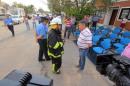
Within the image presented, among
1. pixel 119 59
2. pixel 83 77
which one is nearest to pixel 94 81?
pixel 83 77

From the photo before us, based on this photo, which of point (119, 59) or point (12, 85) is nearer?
point (12, 85)

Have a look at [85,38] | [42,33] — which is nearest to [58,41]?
[85,38]

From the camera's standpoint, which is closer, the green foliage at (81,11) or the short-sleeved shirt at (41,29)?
the short-sleeved shirt at (41,29)

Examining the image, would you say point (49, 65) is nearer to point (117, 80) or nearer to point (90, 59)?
point (90, 59)

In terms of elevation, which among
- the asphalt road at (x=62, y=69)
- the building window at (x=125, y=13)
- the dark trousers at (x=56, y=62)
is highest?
the building window at (x=125, y=13)

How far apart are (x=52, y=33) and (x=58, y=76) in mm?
1330

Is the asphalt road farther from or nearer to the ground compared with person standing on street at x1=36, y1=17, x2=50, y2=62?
nearer to the ground

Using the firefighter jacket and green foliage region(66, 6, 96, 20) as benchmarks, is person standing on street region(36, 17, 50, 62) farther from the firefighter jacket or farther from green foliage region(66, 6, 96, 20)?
green foliage region(66, 6, 96, 20)

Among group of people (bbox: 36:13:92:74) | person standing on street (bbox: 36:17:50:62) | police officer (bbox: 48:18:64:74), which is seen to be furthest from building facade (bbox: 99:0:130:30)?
police officer (bbox: 48:18:64:74)

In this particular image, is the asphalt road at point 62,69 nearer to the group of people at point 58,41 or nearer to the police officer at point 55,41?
the group of people at point 58,41

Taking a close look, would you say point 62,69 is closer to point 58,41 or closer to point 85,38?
point 58,41

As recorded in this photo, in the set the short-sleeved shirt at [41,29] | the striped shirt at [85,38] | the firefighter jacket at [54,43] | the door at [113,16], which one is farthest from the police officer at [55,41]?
the door at [113,16]

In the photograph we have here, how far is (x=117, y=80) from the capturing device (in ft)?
12.1

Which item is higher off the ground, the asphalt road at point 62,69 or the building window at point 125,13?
the building window at point 125,13
